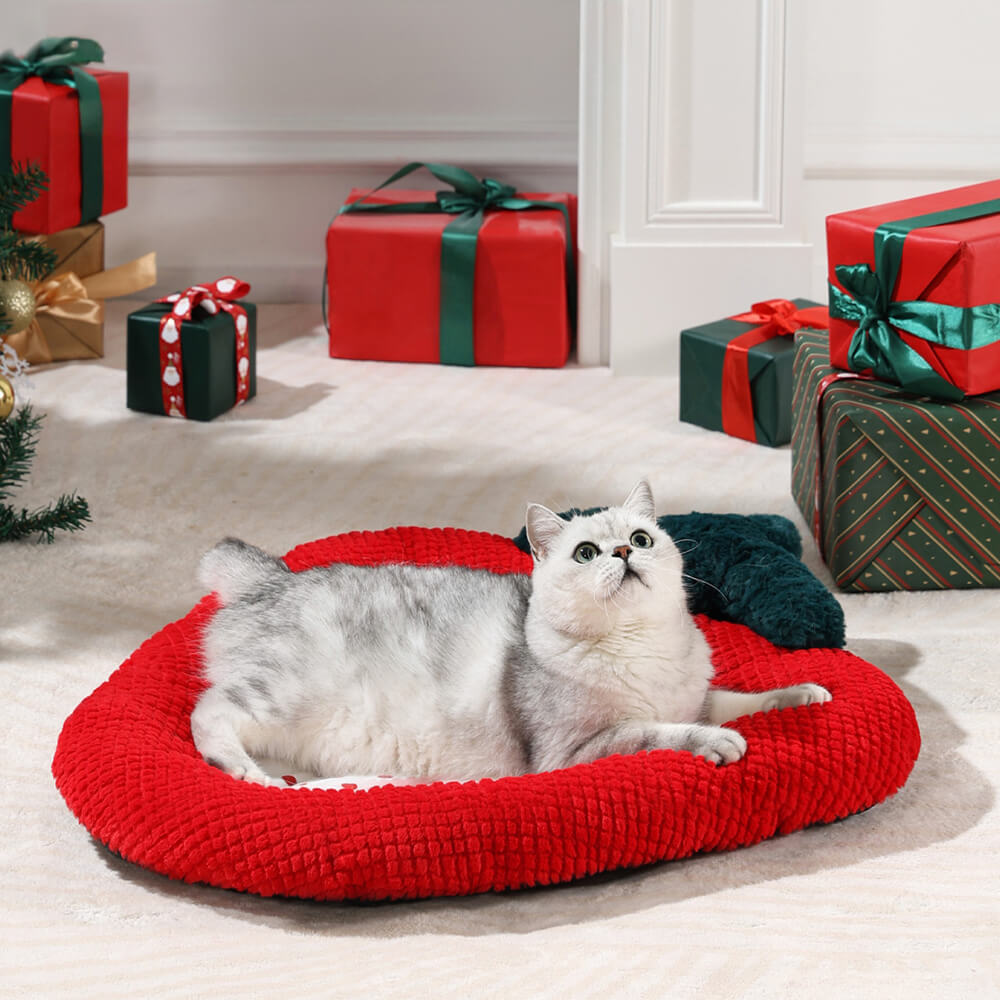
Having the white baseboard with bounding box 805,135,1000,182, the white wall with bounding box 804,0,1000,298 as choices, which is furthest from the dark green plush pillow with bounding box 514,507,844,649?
the white baseboard with bounding box 805,135,1000,182

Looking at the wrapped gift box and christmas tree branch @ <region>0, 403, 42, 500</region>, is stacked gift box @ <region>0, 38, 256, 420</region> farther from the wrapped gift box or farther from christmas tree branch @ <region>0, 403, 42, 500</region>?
christmas tree branch @ <region>0, 403, 42, 500</region>

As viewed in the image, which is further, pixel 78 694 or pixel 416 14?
pixel 416 14

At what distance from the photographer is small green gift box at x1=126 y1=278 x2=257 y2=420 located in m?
2.44

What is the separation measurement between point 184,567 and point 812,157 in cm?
182

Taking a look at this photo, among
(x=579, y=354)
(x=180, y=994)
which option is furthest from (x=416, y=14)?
(x=180, y=994)

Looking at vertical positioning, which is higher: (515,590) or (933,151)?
(933,151)

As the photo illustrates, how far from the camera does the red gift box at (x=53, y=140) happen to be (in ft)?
8.64

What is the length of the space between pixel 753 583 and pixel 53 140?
1871 millimetres

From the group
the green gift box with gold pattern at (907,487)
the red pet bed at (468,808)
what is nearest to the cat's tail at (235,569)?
the red pet bed at (468,808)

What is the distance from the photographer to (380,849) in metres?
1.04

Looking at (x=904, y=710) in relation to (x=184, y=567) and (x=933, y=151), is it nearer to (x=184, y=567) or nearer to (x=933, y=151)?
(x=184, y=567)

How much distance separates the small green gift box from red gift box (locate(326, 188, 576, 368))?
334mm

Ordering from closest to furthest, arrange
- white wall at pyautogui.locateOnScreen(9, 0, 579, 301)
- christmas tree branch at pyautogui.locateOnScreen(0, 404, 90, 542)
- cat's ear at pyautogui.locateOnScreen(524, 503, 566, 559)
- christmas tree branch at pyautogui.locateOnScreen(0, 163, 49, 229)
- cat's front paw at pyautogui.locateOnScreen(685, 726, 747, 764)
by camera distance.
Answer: cat's front paw at pyautogui.locateOnScreen(685, 726, 747, 764), cat's ear at pyautogui.locateOnScreen(524, 503, 566, 559), christmas tree branch at pyautogui.locateOnScreen(0, 404, 90, 542), christmas tree branch at pyautogui.locateOnScreen(0, 163, 49, 229), white wall at pyautogui.locateOnScreen(9, 0, 579, 301)

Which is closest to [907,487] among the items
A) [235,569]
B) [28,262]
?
[235,569]
